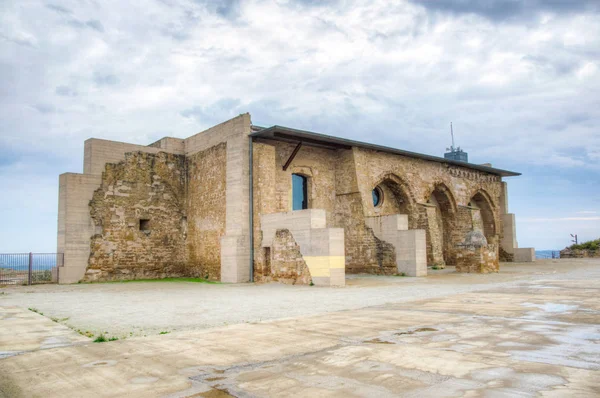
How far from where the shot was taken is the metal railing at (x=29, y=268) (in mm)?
17031

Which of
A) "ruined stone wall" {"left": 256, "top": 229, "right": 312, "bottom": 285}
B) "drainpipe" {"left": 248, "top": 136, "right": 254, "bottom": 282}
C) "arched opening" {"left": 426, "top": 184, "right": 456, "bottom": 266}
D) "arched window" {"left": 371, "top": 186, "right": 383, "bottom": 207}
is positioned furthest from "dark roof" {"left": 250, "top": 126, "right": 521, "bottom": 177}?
"ruined stone wall" {"left": 256, "top": 229, "right": 312, "bottom": 285}

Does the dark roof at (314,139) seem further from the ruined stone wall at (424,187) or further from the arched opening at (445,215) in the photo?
the arched opening at (445,215)

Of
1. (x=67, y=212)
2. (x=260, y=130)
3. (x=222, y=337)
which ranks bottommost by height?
(x=222, y=337)

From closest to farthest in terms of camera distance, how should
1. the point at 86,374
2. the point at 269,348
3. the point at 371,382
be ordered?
the point at 371,382 < the point at 86,374 < the point at 269,348

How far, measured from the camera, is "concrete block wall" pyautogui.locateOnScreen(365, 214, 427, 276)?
749 inches

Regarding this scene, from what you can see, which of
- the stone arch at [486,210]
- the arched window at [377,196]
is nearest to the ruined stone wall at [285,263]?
the arched window at [377,196]

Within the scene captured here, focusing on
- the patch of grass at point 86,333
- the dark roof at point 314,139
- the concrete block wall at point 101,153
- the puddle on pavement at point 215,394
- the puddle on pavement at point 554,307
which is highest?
the dark roof at point 314,139

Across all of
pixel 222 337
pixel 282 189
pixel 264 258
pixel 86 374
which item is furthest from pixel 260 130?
pixel 86 374

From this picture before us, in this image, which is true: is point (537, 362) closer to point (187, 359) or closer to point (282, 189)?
point (187, 359)

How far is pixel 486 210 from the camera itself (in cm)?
3141

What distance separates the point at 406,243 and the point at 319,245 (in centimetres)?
538

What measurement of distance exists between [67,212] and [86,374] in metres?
15.3

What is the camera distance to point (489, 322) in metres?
6.79

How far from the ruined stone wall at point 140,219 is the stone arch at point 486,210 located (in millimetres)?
19104
